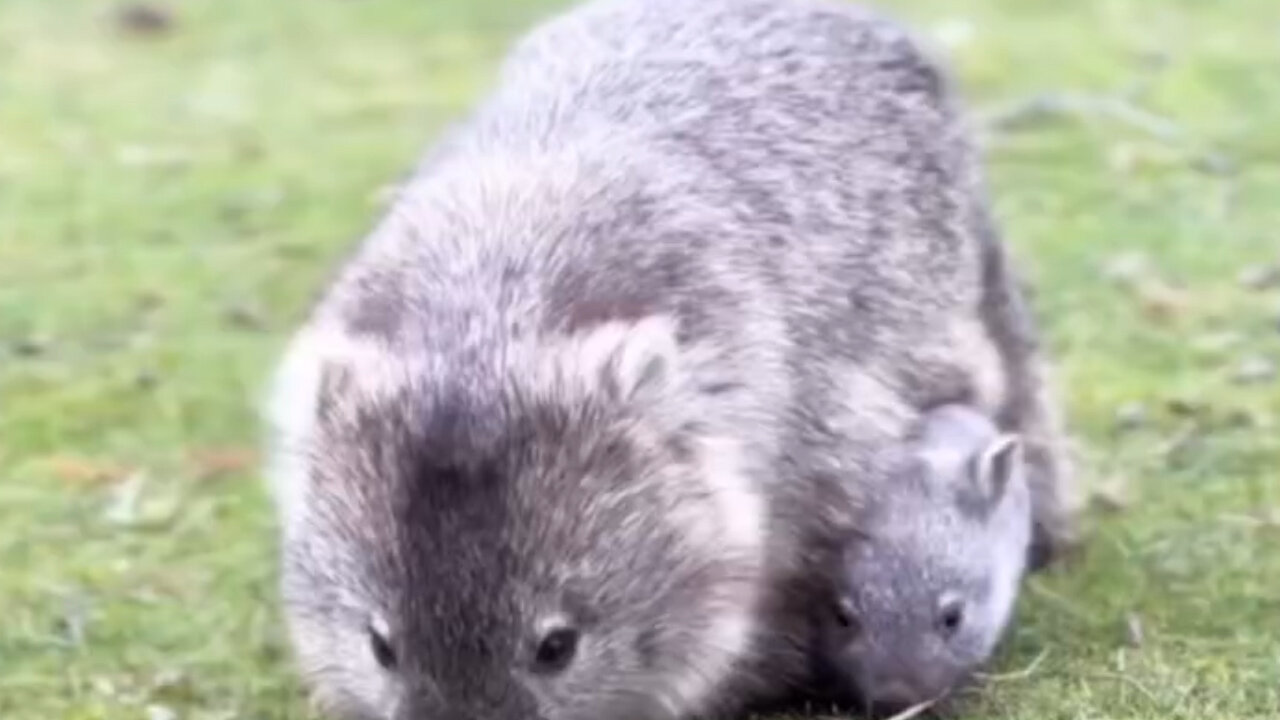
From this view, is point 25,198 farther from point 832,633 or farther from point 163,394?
point 832,633

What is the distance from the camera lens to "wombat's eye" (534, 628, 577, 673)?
4965 mm

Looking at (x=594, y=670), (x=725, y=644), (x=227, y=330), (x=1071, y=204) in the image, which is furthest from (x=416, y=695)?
(x=1071, y=204)

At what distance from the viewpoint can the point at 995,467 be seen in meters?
5.82

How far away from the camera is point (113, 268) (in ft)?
29.6

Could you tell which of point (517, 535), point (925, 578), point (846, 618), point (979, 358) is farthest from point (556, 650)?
point (979, 358)

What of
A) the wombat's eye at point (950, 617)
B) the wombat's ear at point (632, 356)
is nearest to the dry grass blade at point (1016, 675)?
the wombat's eye at point (950, 617)

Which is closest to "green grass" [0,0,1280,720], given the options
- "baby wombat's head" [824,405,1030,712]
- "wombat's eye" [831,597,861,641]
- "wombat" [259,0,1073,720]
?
"baby wombat's head" [824,405,1030,712]

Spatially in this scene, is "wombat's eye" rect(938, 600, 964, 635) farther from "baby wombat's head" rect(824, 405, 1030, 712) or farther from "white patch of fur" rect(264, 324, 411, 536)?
"white patch of fur" rect(264, 324, 411, 536)

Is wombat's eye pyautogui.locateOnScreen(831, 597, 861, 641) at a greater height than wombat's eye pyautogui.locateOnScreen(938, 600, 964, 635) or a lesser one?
greater

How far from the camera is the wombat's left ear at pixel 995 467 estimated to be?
5.79 meters

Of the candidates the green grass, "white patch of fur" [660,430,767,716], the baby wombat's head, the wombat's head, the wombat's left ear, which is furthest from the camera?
the green grass

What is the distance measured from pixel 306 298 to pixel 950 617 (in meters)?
3.44

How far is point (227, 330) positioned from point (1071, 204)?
8.65 feet

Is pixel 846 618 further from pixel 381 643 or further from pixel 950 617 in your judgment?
pixel 381 643
